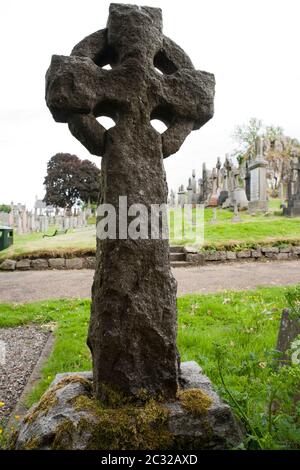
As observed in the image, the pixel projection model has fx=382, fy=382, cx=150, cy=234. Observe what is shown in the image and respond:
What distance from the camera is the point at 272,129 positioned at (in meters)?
52.9

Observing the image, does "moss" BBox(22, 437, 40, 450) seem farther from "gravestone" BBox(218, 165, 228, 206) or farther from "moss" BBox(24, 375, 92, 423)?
"gravestone" BBox(218, 165, 228, 206)

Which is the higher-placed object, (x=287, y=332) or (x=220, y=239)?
(x=220, y=239)

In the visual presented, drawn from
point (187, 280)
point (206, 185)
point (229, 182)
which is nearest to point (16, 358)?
point (187, 280)

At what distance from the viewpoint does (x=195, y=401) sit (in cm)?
239

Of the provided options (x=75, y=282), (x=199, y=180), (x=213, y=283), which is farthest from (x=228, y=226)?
(x=199, y=180)

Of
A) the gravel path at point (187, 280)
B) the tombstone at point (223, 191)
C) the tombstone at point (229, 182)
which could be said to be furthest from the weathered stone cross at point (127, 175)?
the tombstone at point (223, 191)

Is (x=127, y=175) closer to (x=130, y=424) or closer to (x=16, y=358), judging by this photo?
(x=130, y=424)

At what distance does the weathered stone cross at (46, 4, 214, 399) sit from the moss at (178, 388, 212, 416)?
0.08m

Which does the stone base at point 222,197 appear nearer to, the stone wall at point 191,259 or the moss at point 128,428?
the stone wall at point 191,259

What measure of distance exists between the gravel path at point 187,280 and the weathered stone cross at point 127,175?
635cm

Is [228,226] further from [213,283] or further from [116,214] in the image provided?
[116,214]

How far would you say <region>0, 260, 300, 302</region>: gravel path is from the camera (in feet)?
30.3

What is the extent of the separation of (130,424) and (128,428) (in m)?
0.03

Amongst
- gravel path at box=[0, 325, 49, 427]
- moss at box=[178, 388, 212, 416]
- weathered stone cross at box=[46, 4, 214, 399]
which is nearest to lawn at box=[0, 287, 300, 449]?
moss at box=[178, 388, 212, 416]
